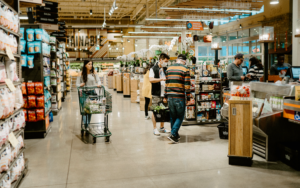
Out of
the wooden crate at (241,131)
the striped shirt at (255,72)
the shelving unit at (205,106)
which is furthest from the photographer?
the striped shirt at (255,72)

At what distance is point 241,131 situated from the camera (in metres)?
4.00

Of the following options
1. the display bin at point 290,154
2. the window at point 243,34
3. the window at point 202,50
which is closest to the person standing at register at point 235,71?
the display bin at point 290,154

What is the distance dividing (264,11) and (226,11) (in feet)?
18.1

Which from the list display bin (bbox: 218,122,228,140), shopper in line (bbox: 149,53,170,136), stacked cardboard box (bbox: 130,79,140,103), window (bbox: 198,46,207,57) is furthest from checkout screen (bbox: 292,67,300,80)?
window (bbox: 198,46,207,57)

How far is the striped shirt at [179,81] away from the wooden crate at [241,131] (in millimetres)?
1389

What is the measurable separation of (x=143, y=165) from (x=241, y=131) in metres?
1.49

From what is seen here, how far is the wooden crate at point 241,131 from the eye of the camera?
3.97 metres

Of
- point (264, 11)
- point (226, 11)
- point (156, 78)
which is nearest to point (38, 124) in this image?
point (156, 78)

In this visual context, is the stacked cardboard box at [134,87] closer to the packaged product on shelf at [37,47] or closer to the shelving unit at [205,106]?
the shelving unit at [205,106]

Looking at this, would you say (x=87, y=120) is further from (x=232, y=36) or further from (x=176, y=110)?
(x=232, y=36)

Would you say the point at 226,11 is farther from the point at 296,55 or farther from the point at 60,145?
the point at 60,145

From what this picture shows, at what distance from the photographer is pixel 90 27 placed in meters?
25.2

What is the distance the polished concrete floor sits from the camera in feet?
11.4

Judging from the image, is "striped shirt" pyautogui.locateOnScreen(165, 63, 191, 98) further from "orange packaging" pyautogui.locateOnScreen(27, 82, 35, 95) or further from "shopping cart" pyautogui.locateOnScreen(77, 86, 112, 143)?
"orange packaging" pyautogui.locateOnScreen(27, 82, 35, 95)
